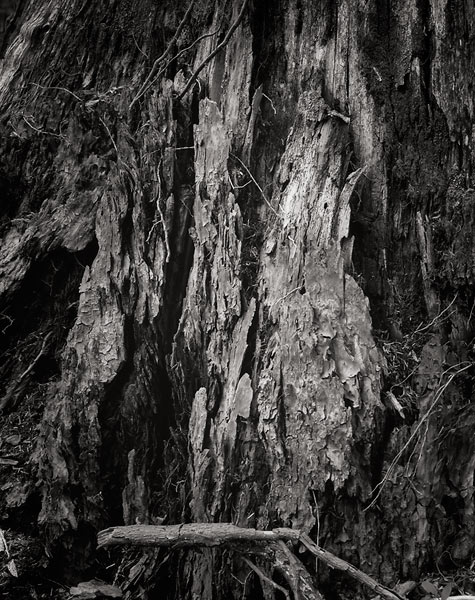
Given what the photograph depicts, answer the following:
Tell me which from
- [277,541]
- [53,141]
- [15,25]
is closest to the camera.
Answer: [277,541]

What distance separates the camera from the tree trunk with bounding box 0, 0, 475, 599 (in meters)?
2.20

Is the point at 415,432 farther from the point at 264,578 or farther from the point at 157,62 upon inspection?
the point at 157,62

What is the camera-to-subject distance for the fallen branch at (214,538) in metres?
2.02

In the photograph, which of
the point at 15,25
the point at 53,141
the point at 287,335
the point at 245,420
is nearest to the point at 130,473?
the point at 245,420

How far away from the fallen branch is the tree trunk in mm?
106

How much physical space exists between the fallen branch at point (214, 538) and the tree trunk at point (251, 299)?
0.35 feet

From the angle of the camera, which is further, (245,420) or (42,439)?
(42,439)

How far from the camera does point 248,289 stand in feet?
8.20

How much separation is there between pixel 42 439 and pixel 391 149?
2296mm

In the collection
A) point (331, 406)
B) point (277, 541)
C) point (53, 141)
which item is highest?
point (53, 141)

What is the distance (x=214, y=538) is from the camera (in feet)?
6.82

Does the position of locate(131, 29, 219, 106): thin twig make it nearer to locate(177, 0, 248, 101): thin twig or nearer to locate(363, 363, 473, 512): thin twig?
locate(177, 0, 248, 101): thin twig

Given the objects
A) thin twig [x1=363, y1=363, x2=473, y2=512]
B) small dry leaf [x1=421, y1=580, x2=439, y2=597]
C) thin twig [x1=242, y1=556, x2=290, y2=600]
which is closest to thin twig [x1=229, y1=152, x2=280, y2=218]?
thin twig [x1=363, y1=363, x2=473, y2=512]

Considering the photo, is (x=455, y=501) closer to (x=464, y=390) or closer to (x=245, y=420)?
(x=464, y=390)
